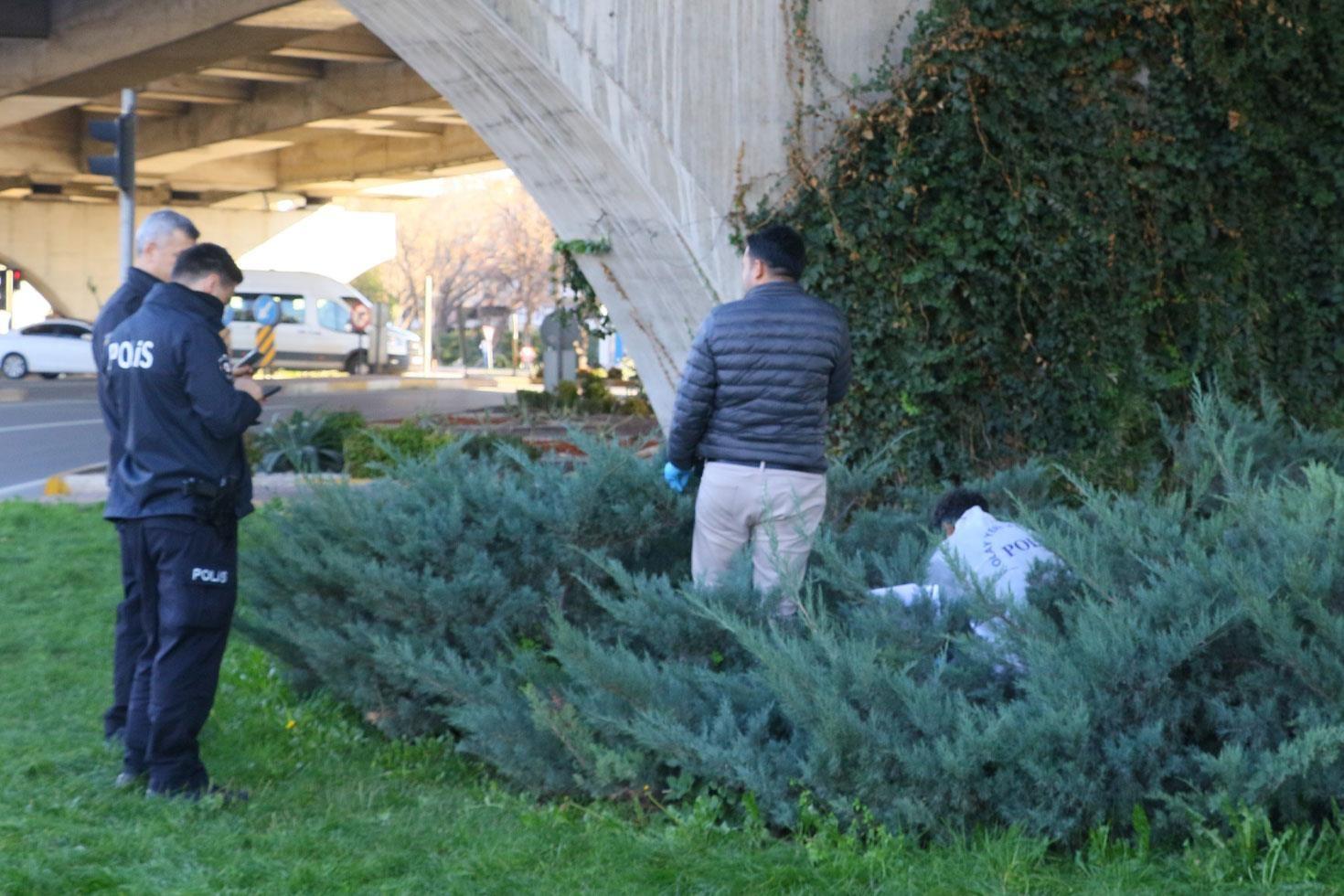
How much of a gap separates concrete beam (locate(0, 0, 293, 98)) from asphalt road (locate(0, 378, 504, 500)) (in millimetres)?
5465

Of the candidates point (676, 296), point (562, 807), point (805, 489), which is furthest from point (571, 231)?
point (562, 807)

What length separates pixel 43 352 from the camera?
1442 inches

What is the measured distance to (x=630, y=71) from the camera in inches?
369

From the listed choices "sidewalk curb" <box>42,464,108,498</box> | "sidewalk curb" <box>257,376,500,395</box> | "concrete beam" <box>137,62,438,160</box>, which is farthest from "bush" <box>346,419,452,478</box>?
"sidewalk curb" <box>257,376,500,395</box>

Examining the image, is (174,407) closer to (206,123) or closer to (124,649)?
(124,649)

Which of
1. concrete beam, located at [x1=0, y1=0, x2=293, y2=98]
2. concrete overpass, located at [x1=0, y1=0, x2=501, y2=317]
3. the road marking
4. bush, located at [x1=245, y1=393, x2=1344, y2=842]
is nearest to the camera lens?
bush, located at [x1=245, y1=393, x2=1344, y2=842]

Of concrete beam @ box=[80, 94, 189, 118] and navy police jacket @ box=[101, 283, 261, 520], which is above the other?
concrete beam @ box=[80, 94, 189, 118]

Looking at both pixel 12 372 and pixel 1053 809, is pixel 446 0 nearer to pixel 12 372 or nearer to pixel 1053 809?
pixel 1053 809

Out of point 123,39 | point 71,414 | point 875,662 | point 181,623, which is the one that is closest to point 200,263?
point 181,623

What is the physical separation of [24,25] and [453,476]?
22425mm

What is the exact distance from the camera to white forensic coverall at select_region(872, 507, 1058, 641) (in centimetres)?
494

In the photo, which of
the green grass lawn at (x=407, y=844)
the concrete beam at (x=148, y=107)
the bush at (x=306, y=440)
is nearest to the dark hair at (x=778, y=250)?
the green grass lawn at (x=407, y=844)

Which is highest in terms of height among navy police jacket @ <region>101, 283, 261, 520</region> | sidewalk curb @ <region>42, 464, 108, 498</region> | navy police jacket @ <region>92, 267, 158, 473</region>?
navy police jacket @ <region>92, 267, 158, 473</region>

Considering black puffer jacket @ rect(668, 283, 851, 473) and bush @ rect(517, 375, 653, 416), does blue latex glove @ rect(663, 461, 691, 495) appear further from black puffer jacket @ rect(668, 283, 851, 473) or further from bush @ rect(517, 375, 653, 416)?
bush @ rect(517, 375, 653, 416)
